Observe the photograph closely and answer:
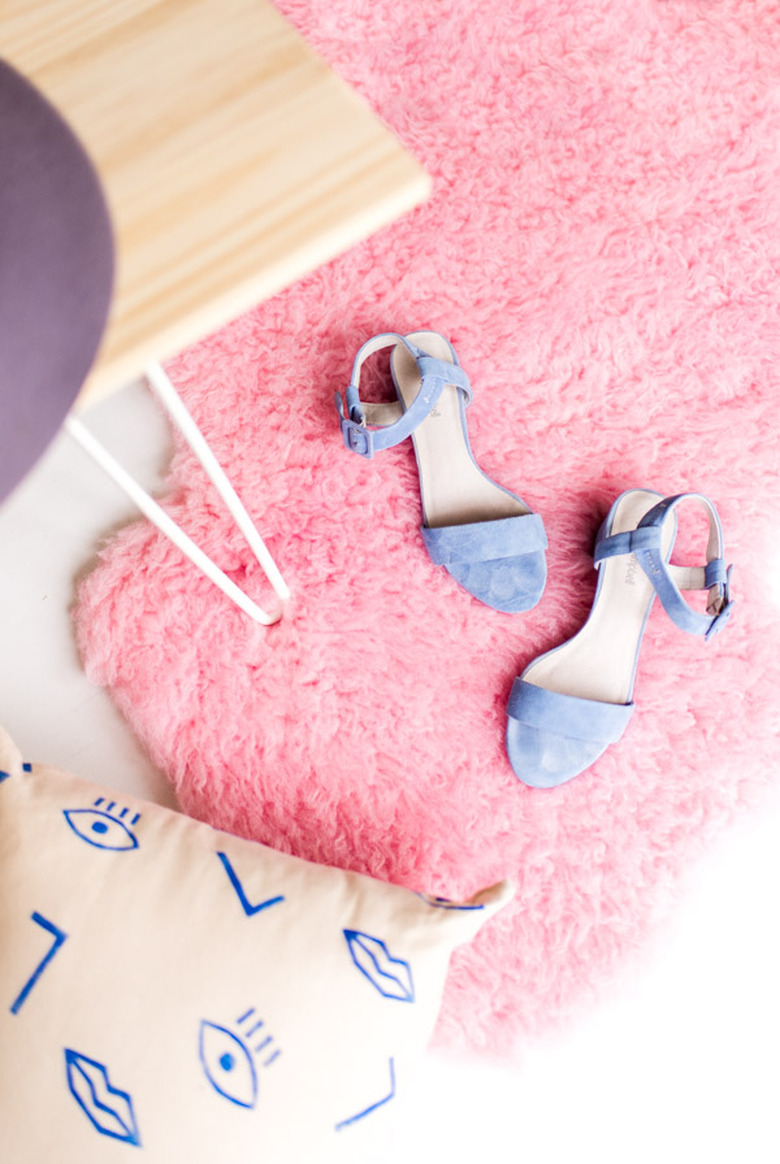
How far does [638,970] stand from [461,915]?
0.94ft

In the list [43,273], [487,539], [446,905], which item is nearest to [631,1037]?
[446,905]

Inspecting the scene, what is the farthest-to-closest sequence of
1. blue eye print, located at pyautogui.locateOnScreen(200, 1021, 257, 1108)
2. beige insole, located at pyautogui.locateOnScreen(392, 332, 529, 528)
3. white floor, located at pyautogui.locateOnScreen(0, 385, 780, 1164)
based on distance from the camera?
1. beige insole, located at pyautogui.locateOnScreen(392, 332, 529, 528)
2. white floor, located at pyautogui.locateOnScreen(0, 385, 780, 1164)
3. blue eye print, located at pyautogui.locateOnScreen(200, 1021, 257, 1108)

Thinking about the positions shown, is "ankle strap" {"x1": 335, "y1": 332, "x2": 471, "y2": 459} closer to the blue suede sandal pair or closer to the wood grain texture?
the blue suede sandal pair

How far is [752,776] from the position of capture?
85 cm

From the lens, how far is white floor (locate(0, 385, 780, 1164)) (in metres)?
0.79

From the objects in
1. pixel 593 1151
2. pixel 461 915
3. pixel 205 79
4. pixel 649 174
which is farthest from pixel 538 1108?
pixel 649 174

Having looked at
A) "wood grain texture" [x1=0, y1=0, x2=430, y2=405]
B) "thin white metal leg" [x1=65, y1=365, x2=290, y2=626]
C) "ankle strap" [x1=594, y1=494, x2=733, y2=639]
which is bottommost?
"ankle strap" [x1=594, y1=494, x2=733, y2=639]

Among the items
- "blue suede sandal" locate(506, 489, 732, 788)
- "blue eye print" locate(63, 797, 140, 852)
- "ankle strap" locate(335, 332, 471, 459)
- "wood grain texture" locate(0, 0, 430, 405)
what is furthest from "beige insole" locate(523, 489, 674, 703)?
"wood grain texture" locate(0, 0, 430, 405)

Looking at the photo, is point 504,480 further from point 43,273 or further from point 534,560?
point 43,273

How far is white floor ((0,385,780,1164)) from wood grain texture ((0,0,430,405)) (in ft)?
1.49

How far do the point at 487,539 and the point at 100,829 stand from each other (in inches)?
18.9

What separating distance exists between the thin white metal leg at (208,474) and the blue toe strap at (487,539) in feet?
0.60

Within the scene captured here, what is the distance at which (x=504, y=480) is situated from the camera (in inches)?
36.6

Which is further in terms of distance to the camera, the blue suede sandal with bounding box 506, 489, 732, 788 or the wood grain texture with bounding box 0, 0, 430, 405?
the blue suede sandal with bounding box 506, 489, 732, 788
